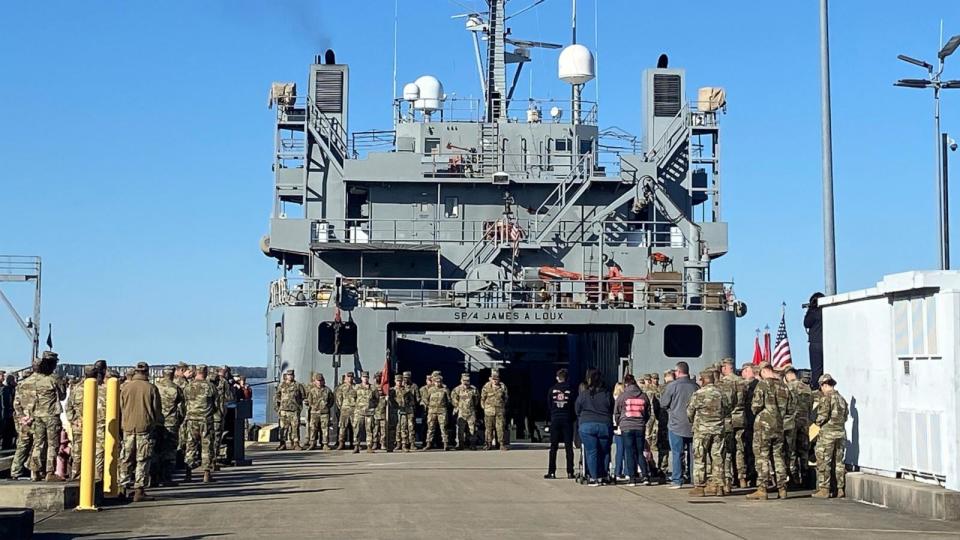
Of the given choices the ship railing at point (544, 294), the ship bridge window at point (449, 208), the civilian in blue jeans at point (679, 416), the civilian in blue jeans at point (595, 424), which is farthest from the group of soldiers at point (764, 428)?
the ship bridge window at point (449, 208)

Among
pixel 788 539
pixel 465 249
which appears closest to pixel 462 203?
pixel 465 249

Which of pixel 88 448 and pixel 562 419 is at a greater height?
pixel 562 419

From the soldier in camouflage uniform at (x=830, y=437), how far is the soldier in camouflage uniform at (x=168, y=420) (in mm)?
7526

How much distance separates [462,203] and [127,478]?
58.5 feet

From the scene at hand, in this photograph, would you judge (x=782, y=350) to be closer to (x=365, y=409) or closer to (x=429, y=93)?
(x=365, y=409)

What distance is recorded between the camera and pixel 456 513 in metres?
13.0

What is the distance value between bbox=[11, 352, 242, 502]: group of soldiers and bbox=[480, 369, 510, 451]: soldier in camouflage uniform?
26.9 feet

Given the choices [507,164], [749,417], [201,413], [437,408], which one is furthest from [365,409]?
[507,164]

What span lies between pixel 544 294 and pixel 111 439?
14988 millimetres

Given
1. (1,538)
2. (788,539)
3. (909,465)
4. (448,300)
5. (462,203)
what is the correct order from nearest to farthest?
(1,538), (788,539), (909,465), (448,300), (462,203)

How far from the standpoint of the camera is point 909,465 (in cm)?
1346

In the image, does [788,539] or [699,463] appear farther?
[699,463]

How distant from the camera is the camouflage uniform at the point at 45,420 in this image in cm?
1502

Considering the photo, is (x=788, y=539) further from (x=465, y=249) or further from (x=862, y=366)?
(x=465, y=249)
